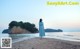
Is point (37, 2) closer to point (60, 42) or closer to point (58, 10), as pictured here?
point (58, 10)

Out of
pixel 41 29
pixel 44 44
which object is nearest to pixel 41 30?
pixel 41 29

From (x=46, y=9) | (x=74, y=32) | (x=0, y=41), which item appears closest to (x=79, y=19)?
(x=74, y=32)

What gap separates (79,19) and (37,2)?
0.56 meters

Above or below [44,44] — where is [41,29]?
above

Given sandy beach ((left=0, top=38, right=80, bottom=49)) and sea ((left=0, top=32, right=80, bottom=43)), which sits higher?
sea ((left=0, top=32, right=80, bottom=43))

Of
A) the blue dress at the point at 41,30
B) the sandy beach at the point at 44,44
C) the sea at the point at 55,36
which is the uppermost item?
the blue dress at the point at 41,30

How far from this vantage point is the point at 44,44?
4.16 m

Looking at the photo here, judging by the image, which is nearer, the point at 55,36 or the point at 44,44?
the point at 44,44

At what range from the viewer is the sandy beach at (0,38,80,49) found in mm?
4094

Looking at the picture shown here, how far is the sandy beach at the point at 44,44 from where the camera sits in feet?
13.4

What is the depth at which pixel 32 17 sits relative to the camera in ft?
13.7

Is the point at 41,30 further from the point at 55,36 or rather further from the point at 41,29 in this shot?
the point at 55,36

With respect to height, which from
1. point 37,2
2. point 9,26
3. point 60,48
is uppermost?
point 37,2

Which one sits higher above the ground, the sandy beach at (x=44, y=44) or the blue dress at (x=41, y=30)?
the blue dress at (x=41, y=30)
